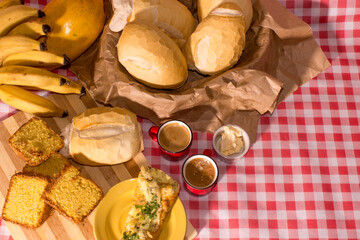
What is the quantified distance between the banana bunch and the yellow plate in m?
0.48

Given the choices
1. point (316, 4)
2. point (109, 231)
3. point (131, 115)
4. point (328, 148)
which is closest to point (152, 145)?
point (131, 115)

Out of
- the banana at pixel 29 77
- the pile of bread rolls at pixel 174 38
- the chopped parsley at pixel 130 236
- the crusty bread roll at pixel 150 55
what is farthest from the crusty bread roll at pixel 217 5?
the chopped parsley at pixel 130 236

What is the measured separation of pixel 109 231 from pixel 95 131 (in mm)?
433

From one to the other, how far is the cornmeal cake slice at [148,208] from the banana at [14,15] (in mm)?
860

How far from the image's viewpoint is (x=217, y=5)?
1824mm

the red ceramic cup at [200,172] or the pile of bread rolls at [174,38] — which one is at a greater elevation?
the pile of bread rolls at [174,38]

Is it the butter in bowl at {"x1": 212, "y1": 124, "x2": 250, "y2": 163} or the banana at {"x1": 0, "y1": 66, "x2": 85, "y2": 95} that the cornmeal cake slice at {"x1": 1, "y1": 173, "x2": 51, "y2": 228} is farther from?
the butter in bowl at {"x1": 212, "y1": 124, "x2": 250, "y2": 163}

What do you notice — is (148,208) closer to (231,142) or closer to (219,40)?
(231,142)

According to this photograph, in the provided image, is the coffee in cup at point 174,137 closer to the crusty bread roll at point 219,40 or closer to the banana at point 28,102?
the crusty bread roll at point 219,40

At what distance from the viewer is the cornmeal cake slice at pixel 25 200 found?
5.59 ft

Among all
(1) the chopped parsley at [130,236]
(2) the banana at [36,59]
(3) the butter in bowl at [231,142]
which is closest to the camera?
(1) the chopped parsley at [130,236]

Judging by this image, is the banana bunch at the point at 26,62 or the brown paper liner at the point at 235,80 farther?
the brown paper liner at the point at 235,80

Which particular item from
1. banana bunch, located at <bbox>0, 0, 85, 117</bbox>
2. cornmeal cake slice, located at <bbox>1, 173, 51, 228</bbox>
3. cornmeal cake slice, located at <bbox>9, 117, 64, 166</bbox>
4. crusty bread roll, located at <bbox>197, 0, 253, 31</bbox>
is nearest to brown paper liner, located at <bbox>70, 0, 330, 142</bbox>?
crusty bread roll, located at <bbox>197, 0, 253, 31</bbox>

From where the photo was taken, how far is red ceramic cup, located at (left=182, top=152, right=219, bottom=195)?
68.1 inches
